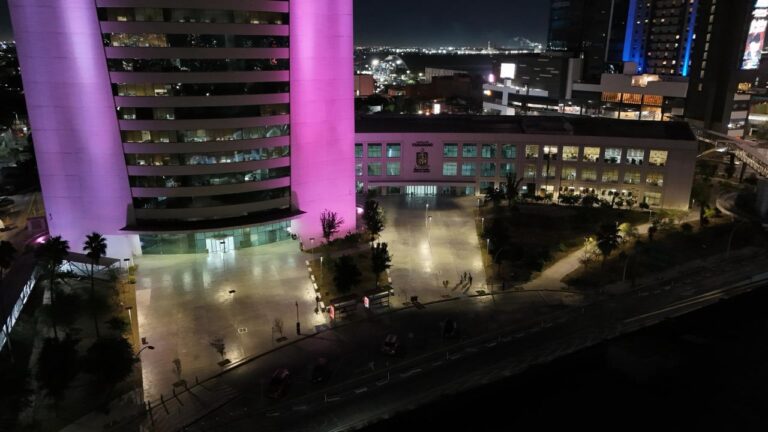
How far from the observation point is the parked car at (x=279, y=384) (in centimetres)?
3484

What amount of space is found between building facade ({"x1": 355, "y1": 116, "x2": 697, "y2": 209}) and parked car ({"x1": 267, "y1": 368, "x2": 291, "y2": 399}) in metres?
47.7

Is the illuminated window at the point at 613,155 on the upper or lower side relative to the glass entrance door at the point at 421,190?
upper

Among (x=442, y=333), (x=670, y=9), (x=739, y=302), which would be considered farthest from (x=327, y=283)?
(x=670, y=9)

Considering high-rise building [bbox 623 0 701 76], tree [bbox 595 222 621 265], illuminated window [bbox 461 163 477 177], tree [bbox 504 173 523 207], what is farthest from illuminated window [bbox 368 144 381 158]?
high-rise building [bbox 623 0 701 76]

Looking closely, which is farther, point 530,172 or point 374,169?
point 374,169

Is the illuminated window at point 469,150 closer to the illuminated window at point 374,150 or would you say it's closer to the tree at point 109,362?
the illuminated window at point 374,150

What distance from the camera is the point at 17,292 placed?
43.9 metres

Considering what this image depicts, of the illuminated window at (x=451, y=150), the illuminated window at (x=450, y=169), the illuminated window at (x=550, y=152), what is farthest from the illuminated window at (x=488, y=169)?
the illuminated window at (x=550, y=152)

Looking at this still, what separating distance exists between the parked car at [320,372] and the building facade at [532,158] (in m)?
46.3

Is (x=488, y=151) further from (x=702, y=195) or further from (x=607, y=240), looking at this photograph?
(x=607, y=240)

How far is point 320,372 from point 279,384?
289 centimetres

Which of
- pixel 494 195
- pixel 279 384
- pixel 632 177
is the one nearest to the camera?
pixel 279 384

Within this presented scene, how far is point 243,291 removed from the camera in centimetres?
4994

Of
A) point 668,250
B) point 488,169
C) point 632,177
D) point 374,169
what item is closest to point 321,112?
point 374,169
